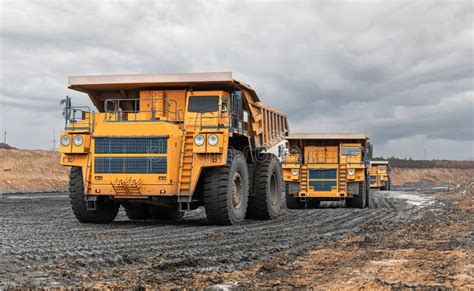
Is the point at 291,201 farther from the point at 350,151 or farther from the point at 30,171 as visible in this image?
the point at 30,171

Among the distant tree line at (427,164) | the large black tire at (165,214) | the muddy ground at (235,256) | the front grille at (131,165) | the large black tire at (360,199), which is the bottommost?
the muddy ground at (235,256)

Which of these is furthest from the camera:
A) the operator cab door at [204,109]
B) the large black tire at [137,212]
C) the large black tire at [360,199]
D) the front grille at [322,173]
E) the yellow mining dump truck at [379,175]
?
the yellow mining dump truck at [379,175]

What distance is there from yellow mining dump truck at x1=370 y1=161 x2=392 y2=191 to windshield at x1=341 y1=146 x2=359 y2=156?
2437 cm

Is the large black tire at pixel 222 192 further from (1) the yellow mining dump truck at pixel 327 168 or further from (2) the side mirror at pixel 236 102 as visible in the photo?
(1) the yellow mining dump truck at pixel 327 168

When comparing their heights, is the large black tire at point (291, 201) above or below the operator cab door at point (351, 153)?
below

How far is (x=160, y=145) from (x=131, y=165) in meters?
0.67

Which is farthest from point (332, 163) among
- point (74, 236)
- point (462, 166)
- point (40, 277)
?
point (462, 166)

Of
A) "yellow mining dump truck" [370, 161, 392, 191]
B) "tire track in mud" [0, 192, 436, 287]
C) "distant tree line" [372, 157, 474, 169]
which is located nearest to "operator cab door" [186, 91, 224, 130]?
"tire track in mud" [0, 192, 436, 287]

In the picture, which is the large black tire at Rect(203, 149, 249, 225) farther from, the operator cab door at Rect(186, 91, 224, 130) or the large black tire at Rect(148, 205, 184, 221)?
the large black tire at Rect(148, 205, 184, 221)

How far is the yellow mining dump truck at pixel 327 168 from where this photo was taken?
2142 cm

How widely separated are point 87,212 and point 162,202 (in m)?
1.65

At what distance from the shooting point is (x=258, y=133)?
14164 mm

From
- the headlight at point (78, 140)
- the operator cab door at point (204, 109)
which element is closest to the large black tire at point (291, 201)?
the operator cab door at point (204, 109)

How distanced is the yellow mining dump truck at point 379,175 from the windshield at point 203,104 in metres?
35.1
